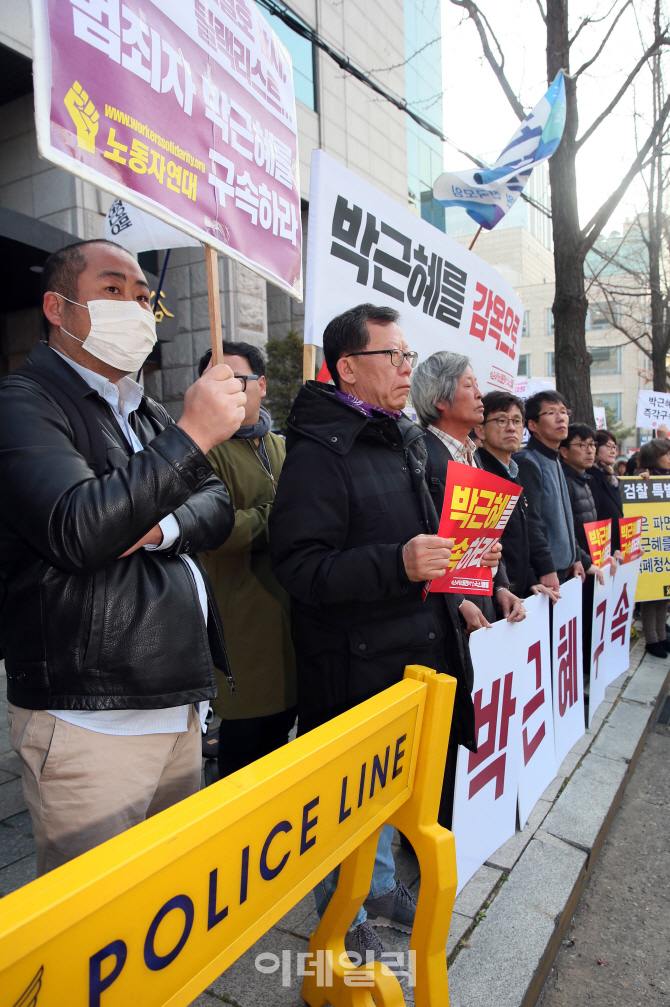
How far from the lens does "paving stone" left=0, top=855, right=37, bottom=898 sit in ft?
7.46

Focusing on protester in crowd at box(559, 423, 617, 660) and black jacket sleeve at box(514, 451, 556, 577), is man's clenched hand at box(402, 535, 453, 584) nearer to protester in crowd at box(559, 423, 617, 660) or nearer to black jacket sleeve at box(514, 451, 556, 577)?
black jacket sleeve at box(514, 451, 556, 577)

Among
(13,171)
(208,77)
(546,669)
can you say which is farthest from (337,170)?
(13,171)

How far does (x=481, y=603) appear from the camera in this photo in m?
2.52

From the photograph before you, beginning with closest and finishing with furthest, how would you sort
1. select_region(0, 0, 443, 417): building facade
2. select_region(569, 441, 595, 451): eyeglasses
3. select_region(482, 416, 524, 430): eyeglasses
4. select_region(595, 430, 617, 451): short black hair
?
select_region(482, 416, 524, 430): eyeglasses → select_region(569, 441, 595, 451): eyeglasses → select_region(595, 430, 617, 451): short black hair → select_region(0, 0, 443, 417): building facade

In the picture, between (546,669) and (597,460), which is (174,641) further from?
(597,460)

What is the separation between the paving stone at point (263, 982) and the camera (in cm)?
180

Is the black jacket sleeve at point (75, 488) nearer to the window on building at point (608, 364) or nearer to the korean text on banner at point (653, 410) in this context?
the korean text on banner at point (653, 410)

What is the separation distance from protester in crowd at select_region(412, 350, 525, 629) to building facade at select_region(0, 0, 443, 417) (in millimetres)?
2251

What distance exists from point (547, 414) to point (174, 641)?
3.11m

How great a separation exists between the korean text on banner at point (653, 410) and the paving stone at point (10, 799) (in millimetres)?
9561

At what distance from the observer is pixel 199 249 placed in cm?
911

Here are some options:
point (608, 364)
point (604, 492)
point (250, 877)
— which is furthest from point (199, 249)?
point (608, 364)

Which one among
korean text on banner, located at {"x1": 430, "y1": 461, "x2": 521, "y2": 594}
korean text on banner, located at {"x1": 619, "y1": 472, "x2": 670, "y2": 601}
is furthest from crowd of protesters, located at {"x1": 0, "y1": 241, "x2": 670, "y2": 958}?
korean text on banner, located at {"x1": 619, "y1": 472, "x2": 670, "y2": 601}

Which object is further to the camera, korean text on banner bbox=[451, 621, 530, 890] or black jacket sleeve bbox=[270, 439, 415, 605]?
korean text on banner bbox=[451, 621, 530, 890]
